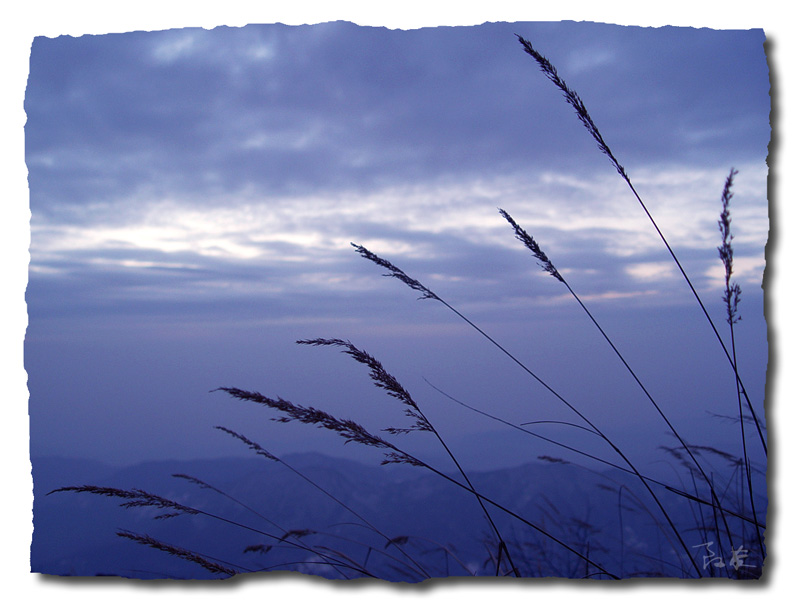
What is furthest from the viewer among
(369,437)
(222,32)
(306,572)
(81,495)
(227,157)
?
(227,157)

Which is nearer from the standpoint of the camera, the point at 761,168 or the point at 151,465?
the point at 761,168

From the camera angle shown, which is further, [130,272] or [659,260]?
[130,272]

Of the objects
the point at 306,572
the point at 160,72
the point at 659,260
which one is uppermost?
the point at 160,72

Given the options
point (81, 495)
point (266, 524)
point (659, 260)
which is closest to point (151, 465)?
point (81, 495)

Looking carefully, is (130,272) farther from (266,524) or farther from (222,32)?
(266,524)

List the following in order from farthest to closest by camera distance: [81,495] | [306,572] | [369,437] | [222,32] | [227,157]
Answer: [227,157]
[222,32]
[81,495]
[306,572]
[369,437]

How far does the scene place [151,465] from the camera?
1.90m

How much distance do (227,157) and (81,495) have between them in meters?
1.20

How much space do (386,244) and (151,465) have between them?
110cm

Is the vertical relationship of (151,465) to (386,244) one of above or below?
below

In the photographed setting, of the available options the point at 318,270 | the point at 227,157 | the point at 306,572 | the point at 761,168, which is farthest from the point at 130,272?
the point at 761,168

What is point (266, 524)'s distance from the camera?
1.60 metres

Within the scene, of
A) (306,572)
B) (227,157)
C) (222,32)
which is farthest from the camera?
(227,157)

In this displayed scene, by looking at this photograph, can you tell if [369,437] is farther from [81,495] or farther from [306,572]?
[81,495]
